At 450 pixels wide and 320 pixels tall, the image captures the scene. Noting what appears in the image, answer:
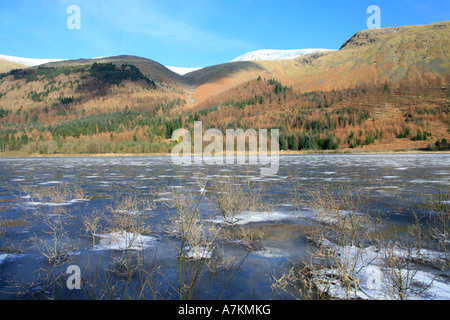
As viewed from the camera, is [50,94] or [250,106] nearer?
[250,106]

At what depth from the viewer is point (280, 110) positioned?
456ft

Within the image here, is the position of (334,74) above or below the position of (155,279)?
above

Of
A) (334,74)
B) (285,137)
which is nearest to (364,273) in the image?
(285,137)

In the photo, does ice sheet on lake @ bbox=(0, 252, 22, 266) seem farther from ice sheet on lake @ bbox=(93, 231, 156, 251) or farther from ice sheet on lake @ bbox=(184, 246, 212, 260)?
ice sheet on lake @ bbox=(184, 246, 212, 260)

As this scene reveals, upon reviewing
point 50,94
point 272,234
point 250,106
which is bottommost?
point 272,234

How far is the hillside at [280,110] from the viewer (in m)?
98.6

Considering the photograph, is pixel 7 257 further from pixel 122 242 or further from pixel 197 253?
pixel 197 253

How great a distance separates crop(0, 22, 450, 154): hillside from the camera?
98562 millimetres

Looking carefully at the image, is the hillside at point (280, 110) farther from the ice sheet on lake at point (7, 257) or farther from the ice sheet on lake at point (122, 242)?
the ice sheet on lake at point (7, 257)
